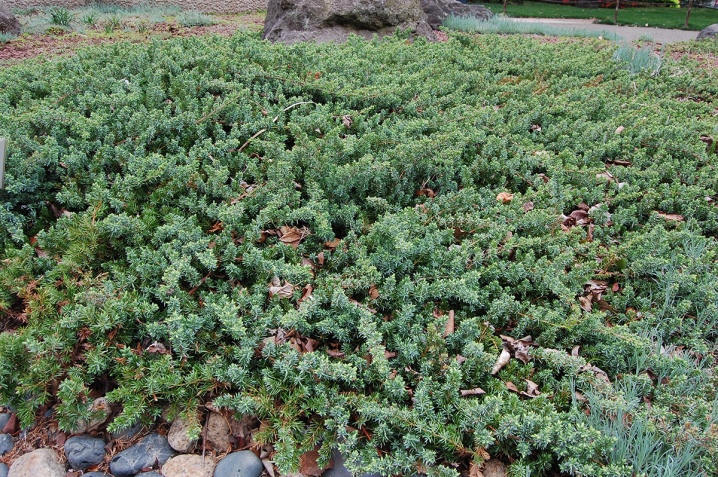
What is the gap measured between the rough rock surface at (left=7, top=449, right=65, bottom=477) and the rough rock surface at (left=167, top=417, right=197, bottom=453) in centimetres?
40

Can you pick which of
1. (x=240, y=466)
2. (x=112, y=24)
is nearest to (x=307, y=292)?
(x=240, y=466)

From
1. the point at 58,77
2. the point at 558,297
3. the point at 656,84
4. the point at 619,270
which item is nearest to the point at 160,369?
the point at 558,297

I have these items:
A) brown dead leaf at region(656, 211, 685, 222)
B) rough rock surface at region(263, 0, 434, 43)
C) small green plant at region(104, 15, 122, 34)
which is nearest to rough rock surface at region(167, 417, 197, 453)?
brown dead leaf at region(656, 211, 685, 222)

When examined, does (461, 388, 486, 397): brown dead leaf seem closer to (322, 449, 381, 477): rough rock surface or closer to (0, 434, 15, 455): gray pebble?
(322, 449, 381, 477): rough rock surface

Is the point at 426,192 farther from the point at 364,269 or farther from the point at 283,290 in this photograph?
the point at 283,290

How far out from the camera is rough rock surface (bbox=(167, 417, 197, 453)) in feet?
6.30

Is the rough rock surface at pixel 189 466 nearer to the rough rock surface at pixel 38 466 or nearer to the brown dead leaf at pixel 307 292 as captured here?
the rough rock surface at pixel 38 466

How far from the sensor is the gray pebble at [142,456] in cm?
186

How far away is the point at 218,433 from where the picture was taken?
6.41 feet

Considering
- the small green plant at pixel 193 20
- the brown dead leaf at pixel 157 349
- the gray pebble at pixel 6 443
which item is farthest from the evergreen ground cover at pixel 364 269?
the small green plant at pixel 193 20

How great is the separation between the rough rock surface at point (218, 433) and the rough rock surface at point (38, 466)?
541mm

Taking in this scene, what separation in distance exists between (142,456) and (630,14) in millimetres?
17136

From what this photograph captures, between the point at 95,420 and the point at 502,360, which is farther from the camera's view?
the point at 502,360

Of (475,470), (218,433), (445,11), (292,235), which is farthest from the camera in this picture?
(445,11)
